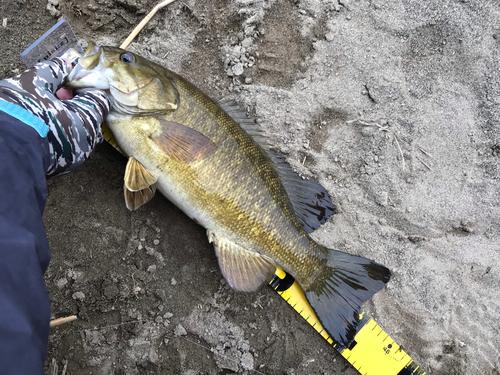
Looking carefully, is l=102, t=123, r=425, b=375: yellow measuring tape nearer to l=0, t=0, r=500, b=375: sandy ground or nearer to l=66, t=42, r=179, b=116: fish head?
l=0, t=0, r=500, b=375: sandy ground

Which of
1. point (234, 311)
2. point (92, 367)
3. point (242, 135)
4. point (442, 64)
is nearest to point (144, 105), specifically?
point (242, 135)

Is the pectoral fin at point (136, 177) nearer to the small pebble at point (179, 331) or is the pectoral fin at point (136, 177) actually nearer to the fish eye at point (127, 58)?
the fish eye at point (127, 58)

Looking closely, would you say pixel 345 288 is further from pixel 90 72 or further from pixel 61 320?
pixel 90 72

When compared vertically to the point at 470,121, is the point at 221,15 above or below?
above

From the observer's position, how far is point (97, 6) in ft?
9.06

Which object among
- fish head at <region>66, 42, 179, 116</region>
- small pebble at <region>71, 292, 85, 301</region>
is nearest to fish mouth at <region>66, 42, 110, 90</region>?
fish head at <region>66, 42, 179, 116</region>

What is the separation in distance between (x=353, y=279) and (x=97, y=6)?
307cm

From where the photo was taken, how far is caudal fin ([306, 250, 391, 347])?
2.61 meters

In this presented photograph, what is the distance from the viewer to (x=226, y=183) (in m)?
2.38

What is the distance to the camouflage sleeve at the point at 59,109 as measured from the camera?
195cm

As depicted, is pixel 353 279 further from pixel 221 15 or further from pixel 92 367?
pixel 221 15

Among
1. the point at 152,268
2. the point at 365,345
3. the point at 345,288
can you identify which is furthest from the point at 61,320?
the point at 365,345

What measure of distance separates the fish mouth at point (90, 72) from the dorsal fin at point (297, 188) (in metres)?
0.84

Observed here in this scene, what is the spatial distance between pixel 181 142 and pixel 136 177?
1.35 feet
